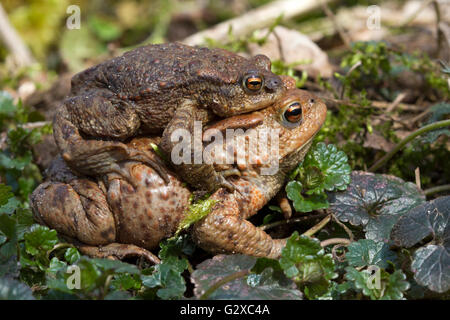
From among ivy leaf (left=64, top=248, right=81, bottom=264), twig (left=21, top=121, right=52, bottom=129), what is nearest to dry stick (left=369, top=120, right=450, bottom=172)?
ivy leaf (left=64, top=248, right=81, bottom=264)

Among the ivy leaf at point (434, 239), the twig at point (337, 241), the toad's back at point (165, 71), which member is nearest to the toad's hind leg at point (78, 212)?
the toad's back at point (165, 71)

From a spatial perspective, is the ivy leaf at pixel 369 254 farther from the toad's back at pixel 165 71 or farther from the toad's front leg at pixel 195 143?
the toad's back at pixel 165 71

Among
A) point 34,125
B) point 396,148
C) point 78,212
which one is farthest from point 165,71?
point 34,125

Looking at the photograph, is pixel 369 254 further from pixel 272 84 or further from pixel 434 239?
pixel 272 84

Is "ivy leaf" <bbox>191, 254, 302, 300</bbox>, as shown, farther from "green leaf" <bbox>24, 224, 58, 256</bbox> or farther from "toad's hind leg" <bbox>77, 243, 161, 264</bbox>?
"green leaf" <bbox>24, 224, 58, 256</bbox>

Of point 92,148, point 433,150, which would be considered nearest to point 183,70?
point 92,148
